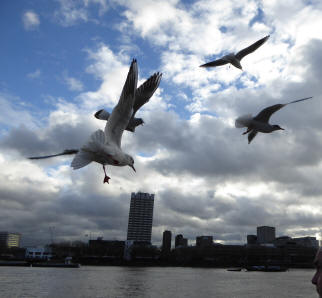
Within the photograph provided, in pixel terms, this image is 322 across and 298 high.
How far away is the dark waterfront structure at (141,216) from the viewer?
152m

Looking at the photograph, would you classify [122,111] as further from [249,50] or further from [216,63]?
[249,50]

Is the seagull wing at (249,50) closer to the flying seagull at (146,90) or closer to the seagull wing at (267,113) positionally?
the seagull wing at (267,113)

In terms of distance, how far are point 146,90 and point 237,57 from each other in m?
2.86

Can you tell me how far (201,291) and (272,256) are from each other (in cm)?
8791

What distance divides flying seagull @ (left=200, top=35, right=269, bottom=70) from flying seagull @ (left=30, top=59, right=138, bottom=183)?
2.94 meters

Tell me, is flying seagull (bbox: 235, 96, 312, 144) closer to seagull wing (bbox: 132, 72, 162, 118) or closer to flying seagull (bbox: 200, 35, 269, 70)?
flying seagull (bbox: 200, 35, 269, 70)

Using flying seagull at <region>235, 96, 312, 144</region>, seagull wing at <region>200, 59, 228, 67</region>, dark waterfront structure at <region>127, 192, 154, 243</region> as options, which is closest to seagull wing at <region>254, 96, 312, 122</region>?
flying seagull at <region>235, 96, 312, 144</region>

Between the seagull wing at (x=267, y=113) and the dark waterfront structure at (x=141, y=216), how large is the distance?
5693 inches

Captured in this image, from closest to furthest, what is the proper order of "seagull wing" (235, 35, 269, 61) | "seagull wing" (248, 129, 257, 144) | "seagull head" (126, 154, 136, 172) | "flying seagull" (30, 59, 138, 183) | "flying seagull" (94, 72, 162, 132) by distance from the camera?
1. "flying seagull" (30, 59, 138, 183)
2. "seagull head" (126, 154, 136, 172)
3. "flying seagull" (94, 72, 162, 132)
4. "seagull wing" (248, 129, 257, 144)
5. "seagull wing" (235, 35, 269, 61)

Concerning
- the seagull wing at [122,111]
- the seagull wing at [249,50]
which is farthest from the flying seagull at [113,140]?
the seagull wing at [249,50]

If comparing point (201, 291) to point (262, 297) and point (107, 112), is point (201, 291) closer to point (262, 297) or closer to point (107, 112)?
point (262, 297)

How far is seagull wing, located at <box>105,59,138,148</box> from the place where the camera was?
6277mm

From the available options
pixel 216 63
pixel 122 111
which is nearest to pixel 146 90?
pixel 122 111

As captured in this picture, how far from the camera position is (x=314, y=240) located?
151m
